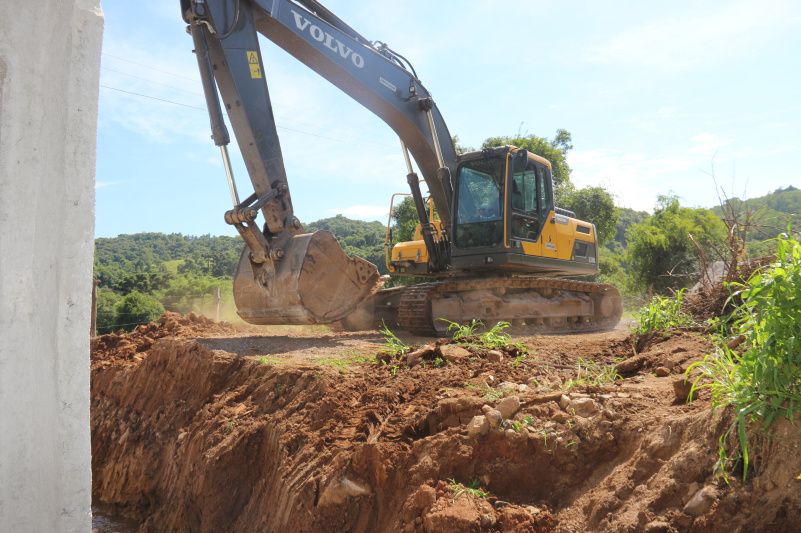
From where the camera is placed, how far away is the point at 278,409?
18.2ft

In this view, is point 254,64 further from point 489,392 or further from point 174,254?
point 174,254

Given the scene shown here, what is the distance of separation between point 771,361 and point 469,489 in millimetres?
1571

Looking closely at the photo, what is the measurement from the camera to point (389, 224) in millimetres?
12195

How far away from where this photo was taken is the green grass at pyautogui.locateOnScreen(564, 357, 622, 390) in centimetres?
407

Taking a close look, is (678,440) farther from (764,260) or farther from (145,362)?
(145,362)

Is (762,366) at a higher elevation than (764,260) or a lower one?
lower

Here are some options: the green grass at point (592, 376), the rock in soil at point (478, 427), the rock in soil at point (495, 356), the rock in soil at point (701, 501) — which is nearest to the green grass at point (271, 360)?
the rock in soil at point (495, 356)

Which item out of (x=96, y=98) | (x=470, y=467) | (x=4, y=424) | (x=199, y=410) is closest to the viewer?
(x=4, y=424)

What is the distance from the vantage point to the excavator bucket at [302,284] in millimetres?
7758

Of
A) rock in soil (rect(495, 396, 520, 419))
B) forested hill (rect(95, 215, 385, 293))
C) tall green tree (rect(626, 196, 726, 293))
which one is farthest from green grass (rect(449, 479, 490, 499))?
forested hill (rect(95, 215, 385, 293))

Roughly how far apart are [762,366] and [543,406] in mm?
1250

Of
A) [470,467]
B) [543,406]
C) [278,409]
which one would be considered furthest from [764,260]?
[278,409]

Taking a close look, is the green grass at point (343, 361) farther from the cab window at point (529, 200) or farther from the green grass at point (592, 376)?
the cab window at point (529, 200)

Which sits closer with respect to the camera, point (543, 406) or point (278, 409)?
point (543, 406)
